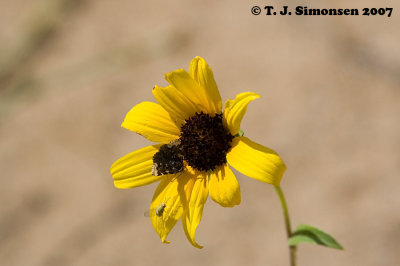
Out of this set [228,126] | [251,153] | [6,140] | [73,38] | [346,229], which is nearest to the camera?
[251,153]

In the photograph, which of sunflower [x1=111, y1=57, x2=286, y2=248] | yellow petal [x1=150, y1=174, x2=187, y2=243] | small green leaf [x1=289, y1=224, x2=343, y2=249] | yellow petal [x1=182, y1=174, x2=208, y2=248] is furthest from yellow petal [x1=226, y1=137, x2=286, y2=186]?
small green leaf [x1=289, y1=224, x2=343, y2=249]

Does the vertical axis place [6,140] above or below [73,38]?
below

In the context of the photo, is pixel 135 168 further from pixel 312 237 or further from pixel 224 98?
pixel 224 98

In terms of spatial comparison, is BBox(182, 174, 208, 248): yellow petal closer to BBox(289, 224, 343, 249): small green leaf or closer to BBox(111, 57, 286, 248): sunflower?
BBox(111, 57, 286, 248): sunflower

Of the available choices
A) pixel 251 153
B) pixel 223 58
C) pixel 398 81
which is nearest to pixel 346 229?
pixel 398 81

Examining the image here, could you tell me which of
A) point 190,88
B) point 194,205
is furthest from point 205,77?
point 194,205

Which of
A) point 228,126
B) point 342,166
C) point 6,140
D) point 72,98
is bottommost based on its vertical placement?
point 228,126

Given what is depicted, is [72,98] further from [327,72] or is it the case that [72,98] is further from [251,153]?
[251,153]

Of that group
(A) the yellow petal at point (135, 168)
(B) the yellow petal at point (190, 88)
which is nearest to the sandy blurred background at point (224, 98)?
(A) the yellow petal at point (135, 168)
